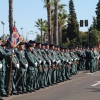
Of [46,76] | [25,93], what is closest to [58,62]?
[46,76]

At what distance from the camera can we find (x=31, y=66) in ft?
42.7

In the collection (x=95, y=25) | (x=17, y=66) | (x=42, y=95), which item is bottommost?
(x=42, y=95)

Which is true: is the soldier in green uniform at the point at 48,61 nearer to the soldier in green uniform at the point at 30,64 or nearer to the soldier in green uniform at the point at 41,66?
the soldier in green uniform at the point at 41,66

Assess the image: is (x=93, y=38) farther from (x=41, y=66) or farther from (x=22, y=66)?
(x=22, y=66)

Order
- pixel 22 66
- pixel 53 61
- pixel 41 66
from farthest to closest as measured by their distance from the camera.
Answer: pixel 53 61 < pixel 41 66 < pixel 22 66

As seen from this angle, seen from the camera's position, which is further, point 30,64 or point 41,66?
point 41,66

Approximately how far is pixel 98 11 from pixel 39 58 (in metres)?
81.2

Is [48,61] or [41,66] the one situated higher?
[48,61]

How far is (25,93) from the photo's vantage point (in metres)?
12.7

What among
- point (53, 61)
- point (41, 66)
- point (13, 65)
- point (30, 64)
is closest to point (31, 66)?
point (30, 64)

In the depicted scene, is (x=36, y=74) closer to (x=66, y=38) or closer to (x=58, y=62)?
(x=58, y=62)

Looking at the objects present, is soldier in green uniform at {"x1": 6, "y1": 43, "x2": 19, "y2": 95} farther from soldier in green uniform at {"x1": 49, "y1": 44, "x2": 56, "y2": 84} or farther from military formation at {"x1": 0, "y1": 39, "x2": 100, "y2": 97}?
soldier in green uniform at {"x1": 49, "y1": 44, "x2": 56, "y2": 84}

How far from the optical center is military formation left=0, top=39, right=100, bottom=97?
463 inches

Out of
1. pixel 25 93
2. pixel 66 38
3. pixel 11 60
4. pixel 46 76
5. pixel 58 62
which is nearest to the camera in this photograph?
pixel 11 60
